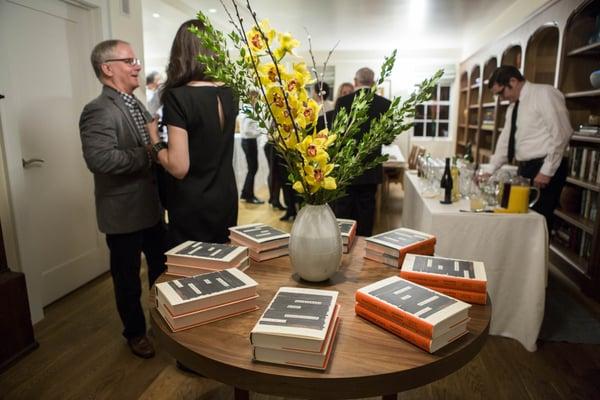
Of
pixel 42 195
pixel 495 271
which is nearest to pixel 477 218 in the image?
pixel 495 271

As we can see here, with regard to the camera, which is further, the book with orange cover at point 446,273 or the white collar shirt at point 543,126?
the white collar shirt at point 543,126

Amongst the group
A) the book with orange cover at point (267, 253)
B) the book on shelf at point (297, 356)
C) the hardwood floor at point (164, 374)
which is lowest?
the hardwood floor at point (164, 374)

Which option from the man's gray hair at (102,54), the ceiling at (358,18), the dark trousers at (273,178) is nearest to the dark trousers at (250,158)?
the dark trousers at (273,178)

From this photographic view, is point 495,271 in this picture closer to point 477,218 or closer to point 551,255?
point 477,218

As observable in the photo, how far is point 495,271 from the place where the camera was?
2.13 meters

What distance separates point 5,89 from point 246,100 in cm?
189

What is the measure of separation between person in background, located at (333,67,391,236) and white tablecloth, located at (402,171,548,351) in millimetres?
732

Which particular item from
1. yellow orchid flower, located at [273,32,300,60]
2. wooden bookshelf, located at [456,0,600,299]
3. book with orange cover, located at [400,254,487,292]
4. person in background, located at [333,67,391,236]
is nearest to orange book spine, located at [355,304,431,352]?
book with orange cover, located at [400,254,487,292]

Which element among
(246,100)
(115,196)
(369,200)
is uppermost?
(246,100)

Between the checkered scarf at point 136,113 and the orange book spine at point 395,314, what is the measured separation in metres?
1.46

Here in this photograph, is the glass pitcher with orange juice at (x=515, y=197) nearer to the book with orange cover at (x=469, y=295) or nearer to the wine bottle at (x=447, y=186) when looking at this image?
the wine bottle at (x=447, y=186)

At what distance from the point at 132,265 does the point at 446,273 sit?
1509 mm

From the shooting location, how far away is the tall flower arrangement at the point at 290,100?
95cm

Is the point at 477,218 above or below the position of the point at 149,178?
below
